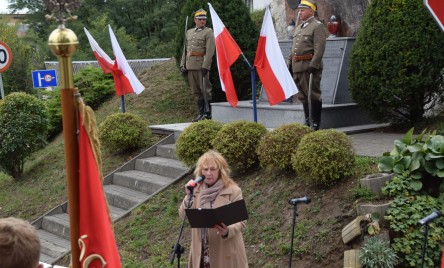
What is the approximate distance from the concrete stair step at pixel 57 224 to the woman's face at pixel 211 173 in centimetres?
560

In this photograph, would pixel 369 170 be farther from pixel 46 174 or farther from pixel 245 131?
pixel 46 174

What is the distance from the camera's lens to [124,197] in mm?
11375

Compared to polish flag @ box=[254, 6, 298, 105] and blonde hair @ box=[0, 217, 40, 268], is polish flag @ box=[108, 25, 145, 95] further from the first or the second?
blonde hair @ box=[0, 217, 40, 268]

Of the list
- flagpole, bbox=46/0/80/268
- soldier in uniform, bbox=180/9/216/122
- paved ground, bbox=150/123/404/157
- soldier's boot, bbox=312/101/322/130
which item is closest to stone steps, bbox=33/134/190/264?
soldier in uniform, bbox=180/9/216/122

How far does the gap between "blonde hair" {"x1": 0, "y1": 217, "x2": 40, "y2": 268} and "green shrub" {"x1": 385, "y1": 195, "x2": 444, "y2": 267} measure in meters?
4.82

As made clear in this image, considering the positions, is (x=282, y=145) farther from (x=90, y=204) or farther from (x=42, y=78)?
(x=42, y=78)

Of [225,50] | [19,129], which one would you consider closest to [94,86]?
[19,129]

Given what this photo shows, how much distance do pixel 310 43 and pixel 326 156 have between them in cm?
298

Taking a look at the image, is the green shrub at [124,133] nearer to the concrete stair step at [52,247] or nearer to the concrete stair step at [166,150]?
the concrete stair step at [166,150]

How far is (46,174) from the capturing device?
1420 centimetres

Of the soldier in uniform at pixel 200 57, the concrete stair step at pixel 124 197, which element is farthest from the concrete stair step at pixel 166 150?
the soldier in uniform at pixel 200 57

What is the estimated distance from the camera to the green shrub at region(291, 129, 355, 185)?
8219 mm

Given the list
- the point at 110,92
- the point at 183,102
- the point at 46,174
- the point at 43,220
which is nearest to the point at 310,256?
the point at 43,220

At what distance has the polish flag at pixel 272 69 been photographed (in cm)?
1018
